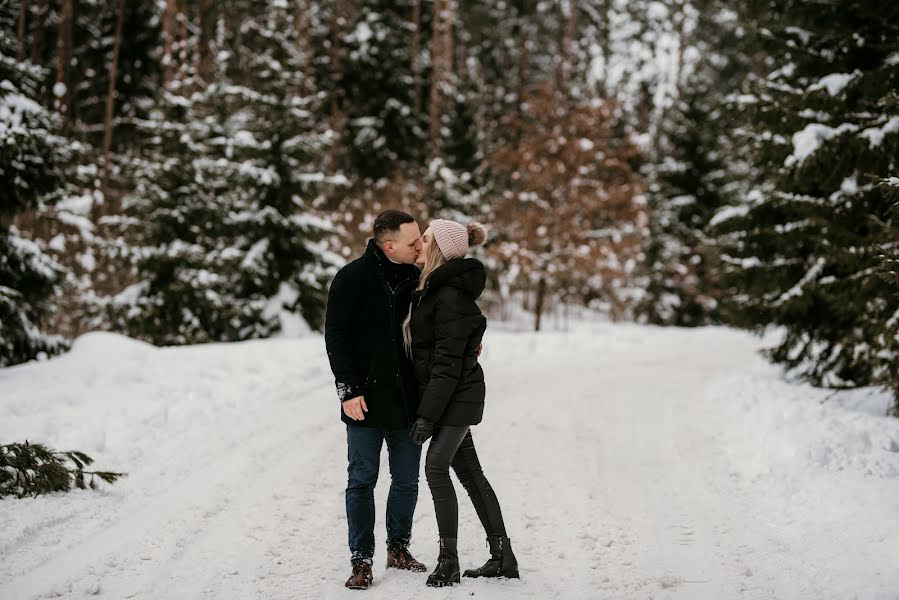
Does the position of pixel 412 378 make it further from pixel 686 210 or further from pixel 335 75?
pixel 335 75

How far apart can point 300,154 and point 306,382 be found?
654 cm

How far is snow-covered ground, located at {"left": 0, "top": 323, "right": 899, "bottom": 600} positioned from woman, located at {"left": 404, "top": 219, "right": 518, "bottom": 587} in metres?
0.27

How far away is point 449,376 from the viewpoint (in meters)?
3.90

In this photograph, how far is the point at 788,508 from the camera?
5555mm

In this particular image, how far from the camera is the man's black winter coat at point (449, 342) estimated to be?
12.8 ft

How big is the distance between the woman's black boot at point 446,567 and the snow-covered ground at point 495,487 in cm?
10

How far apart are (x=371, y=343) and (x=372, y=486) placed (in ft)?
3.01

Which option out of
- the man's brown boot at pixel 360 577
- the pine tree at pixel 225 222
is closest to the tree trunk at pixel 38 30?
the pine tree at pixel 225 222

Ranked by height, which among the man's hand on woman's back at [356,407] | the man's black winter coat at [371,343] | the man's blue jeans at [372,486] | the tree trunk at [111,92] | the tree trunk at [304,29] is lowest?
the man's blue jeans at [372,486]

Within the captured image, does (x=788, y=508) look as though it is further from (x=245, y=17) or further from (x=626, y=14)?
(x=626, y=14)

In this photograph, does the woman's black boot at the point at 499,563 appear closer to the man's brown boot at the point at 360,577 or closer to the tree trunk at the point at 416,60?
the man's brown boot at the point at 360,577

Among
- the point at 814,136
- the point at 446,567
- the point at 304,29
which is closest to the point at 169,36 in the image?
the point at 304,29

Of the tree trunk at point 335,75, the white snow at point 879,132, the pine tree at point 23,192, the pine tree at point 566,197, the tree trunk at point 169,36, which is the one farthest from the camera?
the tree trunk at point 335,75

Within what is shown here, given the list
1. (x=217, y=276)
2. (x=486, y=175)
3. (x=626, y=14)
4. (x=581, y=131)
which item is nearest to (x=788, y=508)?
(x=217, y=276)
